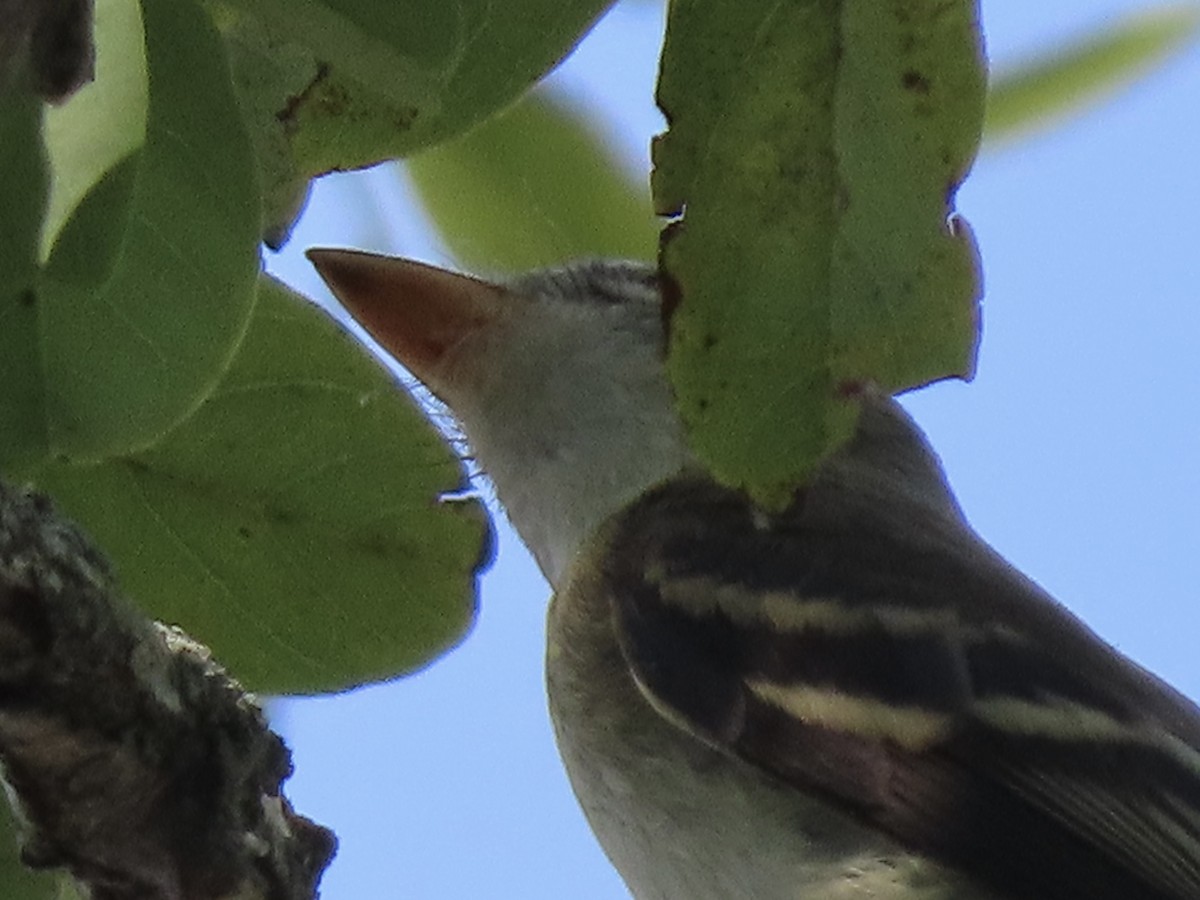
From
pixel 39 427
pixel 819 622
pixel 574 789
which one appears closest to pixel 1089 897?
pixel 819 622

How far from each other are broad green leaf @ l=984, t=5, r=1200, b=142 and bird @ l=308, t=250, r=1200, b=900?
0.32 m

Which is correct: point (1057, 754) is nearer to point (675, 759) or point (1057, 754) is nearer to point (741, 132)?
point (675, 759)

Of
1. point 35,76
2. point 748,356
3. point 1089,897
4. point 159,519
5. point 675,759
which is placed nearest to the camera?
point 35,76

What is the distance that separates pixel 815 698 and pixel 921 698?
97 millimetres

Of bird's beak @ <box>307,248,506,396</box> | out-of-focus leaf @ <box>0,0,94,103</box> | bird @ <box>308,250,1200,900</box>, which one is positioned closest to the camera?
out-of-focus leaf @ <box>0,0,94,103</box>

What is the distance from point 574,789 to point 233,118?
40.7 inches

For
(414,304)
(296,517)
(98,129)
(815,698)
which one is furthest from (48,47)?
(414,304)

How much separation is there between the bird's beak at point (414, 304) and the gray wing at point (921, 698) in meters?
0.38

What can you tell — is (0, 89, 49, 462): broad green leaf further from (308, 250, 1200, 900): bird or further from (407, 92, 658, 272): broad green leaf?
(308, 250, 1200, 900): bird

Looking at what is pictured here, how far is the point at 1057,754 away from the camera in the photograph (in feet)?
5.17

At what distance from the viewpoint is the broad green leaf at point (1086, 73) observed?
47.9 inches

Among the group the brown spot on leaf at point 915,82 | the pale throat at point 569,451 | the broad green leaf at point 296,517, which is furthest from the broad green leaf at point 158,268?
the pale throat at point 569,451

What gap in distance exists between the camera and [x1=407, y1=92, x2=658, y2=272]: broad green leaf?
1140 mm

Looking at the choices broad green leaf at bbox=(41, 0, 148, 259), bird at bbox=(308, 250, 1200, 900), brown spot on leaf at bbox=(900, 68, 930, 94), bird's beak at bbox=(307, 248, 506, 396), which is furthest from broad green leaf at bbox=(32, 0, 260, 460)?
bird's beak at bbox=(307, 248, 506, 396)
